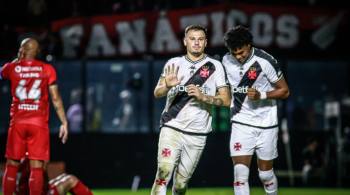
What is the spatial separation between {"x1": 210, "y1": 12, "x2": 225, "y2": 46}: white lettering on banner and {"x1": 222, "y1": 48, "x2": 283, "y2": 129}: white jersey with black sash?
18.3 feet

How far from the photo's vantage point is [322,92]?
1230cm

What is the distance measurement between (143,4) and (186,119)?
22.5 feet

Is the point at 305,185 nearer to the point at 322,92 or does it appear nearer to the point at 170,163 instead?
the point at 322,92

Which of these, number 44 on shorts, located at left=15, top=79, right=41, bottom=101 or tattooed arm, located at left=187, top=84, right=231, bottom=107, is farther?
number 44 on shorts, located at left=15, top=79, right=41, bottom=101

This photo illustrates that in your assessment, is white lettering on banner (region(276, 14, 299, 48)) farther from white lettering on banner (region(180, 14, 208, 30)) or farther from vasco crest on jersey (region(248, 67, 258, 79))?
vasco crest on jersey (region(248, 67, 258, 79))

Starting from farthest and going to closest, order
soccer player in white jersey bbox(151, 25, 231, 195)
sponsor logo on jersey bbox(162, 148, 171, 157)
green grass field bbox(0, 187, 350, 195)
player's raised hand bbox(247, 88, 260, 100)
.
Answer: green grass field bbox(0, 187, 350, 195) < player's raised hand bbox(247, 88, 260, 100) < soccer player in white jersey bbox(151, 25, 231, 195) < sponsor logo on jersey bbox(162, 148, 171, 157)

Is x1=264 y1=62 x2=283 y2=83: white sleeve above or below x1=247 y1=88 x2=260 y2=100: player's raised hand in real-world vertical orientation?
above

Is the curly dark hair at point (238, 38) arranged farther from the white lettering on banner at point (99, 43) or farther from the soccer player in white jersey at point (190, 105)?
the white lettering on banner at point (99, 43)

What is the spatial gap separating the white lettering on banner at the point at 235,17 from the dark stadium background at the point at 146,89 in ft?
0.34

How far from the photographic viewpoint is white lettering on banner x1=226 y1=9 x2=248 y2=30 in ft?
39.4

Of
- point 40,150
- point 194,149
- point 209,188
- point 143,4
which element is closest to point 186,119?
point 194,149

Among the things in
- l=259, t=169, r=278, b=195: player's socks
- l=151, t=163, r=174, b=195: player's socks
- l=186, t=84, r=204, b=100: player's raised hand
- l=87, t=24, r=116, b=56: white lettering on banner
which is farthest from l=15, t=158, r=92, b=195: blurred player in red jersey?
l=87, t=24, r=116, b=56: white lettering on banner

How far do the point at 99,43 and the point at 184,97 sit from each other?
6.48 metres

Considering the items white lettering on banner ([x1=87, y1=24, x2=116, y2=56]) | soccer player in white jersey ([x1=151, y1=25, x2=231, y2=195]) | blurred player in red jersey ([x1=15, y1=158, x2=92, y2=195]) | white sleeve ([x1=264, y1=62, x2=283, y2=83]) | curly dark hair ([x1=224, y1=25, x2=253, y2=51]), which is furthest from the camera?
white lettering on banner ([x1=87, y1=24, x2=116, y2=56])
